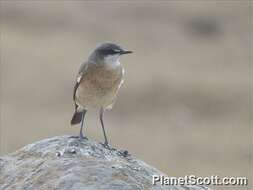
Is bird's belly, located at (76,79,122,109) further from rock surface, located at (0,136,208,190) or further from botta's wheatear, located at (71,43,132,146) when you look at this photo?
rock surface, located at (0,136,208,190)

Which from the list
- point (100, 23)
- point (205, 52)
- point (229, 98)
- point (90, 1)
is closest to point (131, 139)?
point (229, 98)

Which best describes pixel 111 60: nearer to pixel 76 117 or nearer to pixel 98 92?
pixel 98 92

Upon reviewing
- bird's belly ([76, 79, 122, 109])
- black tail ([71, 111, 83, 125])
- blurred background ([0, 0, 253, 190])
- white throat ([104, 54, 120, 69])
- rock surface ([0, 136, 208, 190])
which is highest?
blurred background ([0, 0, 253, 190])

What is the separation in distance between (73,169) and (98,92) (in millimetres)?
2069

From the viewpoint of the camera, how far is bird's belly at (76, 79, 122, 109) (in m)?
9.95

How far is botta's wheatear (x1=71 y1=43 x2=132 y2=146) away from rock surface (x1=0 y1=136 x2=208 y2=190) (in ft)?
3.71

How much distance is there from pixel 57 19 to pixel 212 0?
8123 mm

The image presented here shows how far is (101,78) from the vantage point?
998 centimetres

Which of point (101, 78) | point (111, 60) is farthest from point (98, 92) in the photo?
point (111, 60)

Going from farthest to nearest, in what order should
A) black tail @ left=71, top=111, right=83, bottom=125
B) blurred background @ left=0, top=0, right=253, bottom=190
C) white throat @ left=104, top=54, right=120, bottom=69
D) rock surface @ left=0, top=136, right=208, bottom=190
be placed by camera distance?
1. blurred background @ left=0, top=0, right=253, bottom=190
2. black tail @ left=71, top=111, right=83, bottom=125
3. white throat @ left=104, top=54, right=120, bottom=69
4. rock surface @ left=0, top=136, right=208, bottom=190

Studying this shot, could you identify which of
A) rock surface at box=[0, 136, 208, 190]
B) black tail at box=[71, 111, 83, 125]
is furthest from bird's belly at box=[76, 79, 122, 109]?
rock surface at box=[0, 136, 208, 190]

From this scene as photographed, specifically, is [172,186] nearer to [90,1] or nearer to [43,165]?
[43,165]

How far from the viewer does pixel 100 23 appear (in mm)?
36906

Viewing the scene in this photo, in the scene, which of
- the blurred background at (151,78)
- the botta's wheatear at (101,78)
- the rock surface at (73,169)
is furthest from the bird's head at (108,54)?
the blurred background at (151,78)
